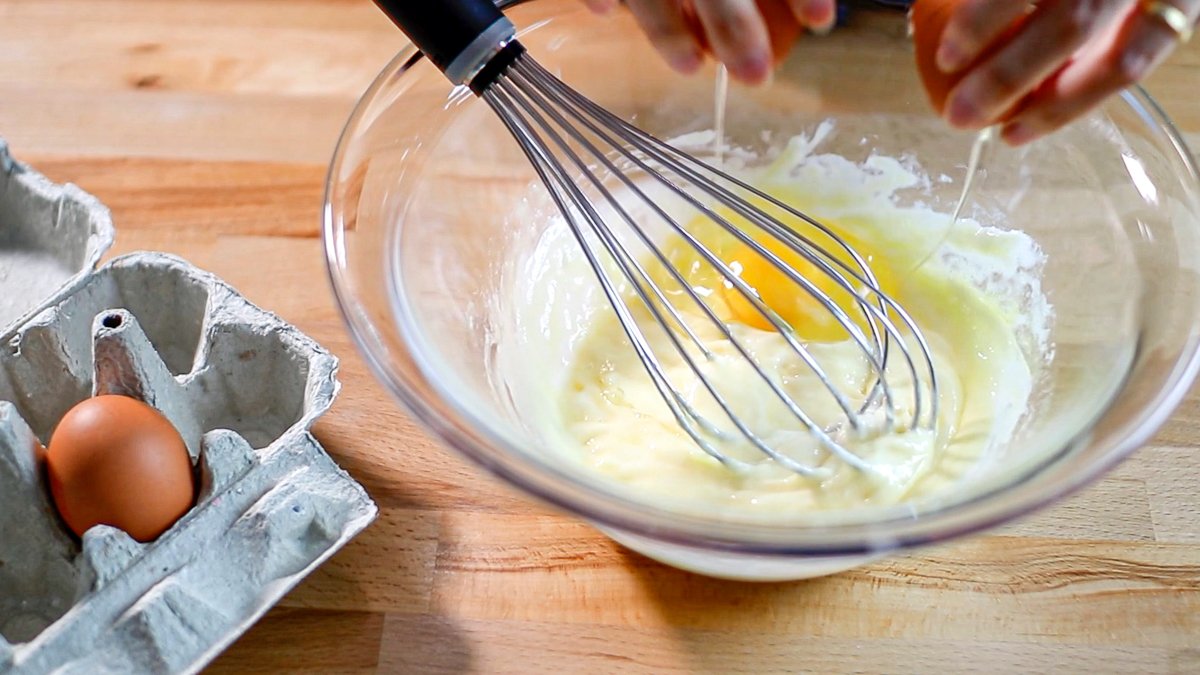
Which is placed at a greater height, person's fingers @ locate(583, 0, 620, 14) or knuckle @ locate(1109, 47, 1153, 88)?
person's fingers @ locate(583, 0, 620, 14)

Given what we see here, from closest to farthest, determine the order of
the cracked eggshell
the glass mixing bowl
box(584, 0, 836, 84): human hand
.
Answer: the glass mixing bowl, box(584, 0, 836, 84): human hand, the cracked eggshell

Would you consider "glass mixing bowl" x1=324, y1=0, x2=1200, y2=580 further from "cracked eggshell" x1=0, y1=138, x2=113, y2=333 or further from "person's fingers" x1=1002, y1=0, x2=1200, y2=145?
"cracked eggshell" x1=0, y1=138, x2=113, y2=333

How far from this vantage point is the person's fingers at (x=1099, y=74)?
655 millimetres

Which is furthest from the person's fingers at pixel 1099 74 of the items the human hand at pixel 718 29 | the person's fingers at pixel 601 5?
the person's fingers at pixel 601 5

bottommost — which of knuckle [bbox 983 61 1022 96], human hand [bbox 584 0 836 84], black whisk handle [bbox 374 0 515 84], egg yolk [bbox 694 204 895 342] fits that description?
egg yolk [bbox 694 204 895 342]

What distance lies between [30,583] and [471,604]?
34 cm

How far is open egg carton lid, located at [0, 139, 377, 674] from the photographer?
0.71 meters

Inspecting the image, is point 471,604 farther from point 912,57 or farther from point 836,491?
point 912,57

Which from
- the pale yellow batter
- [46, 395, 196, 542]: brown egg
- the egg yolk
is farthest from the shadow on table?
[46, 395, 196, 542]: brown egg

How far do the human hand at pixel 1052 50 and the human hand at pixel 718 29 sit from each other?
0.10 meters

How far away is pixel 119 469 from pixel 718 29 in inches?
20.6

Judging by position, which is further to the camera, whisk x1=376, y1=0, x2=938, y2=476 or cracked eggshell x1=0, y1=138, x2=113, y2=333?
cracked eggshell x1=0, y1=138, x2=113, y2=333

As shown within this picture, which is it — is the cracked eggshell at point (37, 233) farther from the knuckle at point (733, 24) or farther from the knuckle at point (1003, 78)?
the knuckle at point (1003, 78)

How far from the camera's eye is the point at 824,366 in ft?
2.80
